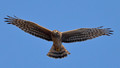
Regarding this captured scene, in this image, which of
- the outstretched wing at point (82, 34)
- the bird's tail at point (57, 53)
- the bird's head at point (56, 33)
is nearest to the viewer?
the bird's head at point (56, 33)

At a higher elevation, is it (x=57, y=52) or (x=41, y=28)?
(x=41, y=28)

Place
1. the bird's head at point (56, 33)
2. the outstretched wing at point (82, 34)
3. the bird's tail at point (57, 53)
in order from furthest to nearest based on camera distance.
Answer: the outstretched wing at point (82, 34)
the bird's tail at point (57, 53)
the bird's head at point (56, 33)

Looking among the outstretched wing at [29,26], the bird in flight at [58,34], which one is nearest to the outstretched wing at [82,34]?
the bird in flight at [58,34]

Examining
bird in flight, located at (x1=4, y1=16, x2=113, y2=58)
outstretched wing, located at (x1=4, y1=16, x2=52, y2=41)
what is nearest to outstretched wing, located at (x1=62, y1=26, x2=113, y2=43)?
bird in flight, located at (x1=4, y1=16, x2=113, y2=58)

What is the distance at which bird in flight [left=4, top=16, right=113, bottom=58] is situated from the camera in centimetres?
1584

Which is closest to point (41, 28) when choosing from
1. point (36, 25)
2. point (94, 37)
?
point (36, 25)

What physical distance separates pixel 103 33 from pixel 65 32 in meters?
1.94

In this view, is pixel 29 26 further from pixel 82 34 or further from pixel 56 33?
pixel 82 34

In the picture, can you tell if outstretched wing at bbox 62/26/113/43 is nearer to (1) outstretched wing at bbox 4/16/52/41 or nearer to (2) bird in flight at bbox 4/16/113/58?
(2) bird in flight at bbox 4/16/113/58

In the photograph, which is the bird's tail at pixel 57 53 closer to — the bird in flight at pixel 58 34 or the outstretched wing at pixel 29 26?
the bird in flight at pixel 58 34

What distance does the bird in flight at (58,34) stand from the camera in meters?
15.8

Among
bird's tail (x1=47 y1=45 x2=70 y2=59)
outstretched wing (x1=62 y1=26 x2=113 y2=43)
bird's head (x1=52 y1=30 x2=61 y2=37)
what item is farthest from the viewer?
outstretched wing (x1=62 y1=26 x2=113 y2=43)

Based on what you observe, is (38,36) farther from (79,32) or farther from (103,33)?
(103,33)

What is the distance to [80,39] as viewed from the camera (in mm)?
16359
